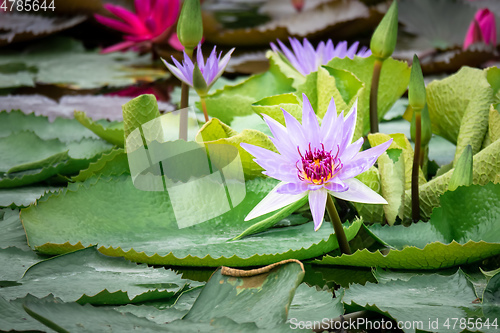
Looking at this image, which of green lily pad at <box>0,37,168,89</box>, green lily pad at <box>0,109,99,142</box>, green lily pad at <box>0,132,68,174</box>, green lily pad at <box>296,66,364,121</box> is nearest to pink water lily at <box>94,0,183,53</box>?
green lily pad at <box>0,37,168,89</box>

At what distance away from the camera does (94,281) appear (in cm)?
55

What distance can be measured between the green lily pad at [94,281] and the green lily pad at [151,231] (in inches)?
0.7

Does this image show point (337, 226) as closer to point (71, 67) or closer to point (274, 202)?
point (274, 202)

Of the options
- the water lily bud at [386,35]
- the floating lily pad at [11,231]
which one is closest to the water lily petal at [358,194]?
the water lily bud at [386,35]

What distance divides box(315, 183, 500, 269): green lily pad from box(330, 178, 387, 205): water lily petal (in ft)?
0.25

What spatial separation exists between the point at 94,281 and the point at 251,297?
0.18m

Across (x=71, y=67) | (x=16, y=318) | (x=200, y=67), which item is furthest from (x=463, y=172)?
(x=71, y=67)

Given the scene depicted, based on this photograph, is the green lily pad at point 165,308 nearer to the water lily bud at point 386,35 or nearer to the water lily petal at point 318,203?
the water lily petal at point 318,203

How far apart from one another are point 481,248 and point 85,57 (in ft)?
5.00

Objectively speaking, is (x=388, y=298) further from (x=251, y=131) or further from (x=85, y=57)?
(x=85, y=57)

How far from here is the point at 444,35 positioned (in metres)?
1.92

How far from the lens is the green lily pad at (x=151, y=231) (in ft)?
1.95

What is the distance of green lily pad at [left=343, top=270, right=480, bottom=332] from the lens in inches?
19.2

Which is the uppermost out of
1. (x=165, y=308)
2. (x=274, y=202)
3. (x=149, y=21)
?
(x=149, y=21)
